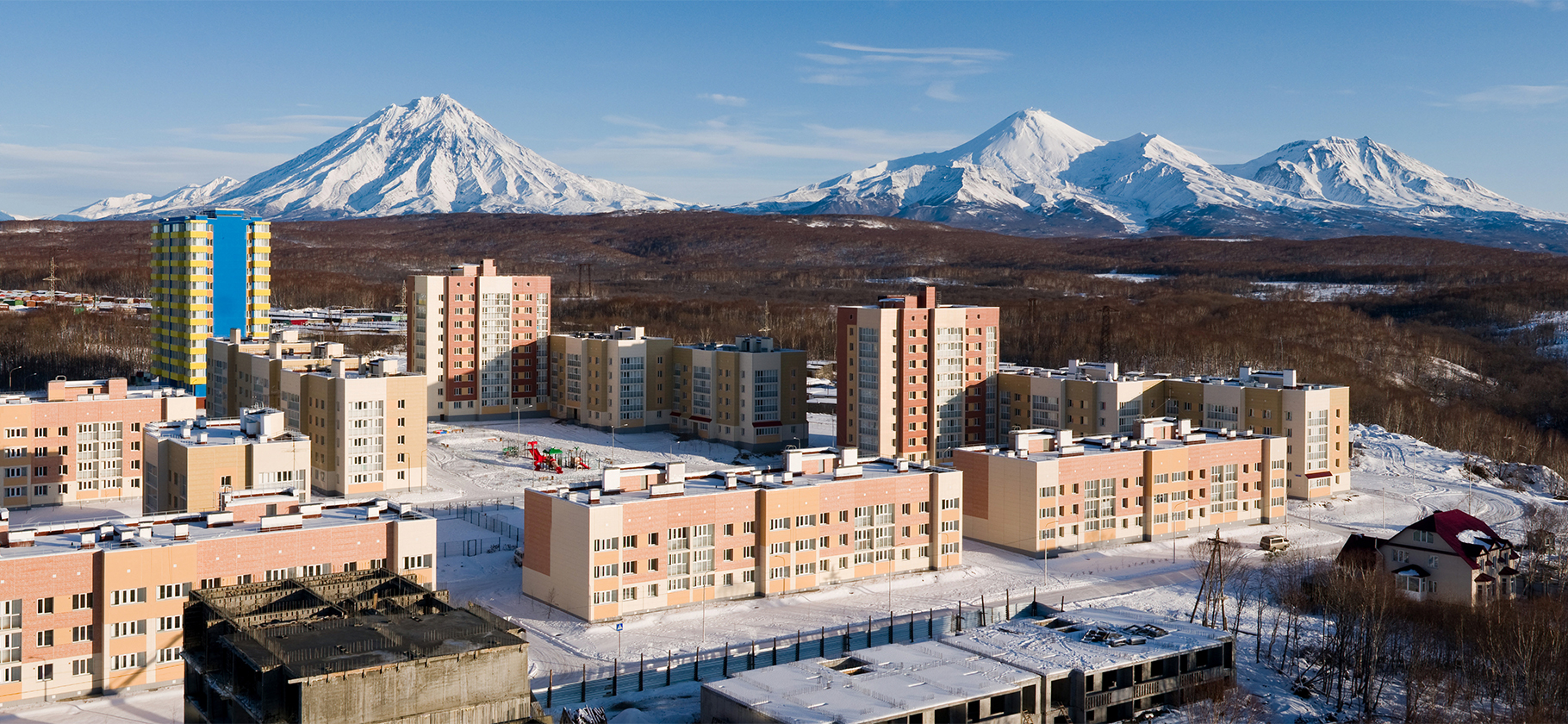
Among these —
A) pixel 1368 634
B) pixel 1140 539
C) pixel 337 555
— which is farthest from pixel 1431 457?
pixel 337 555

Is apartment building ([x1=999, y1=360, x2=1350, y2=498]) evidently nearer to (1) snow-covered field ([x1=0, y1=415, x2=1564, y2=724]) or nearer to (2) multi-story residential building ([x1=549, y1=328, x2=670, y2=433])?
(1) snow-covered field ([x1=0, y1=415, x2=1564, y2=724])

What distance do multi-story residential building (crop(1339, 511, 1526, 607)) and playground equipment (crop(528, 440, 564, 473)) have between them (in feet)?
120

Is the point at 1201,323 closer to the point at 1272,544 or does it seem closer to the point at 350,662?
the point at 1272,544

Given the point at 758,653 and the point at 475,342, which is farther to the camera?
the point at 475,342

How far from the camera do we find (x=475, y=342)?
257 ft

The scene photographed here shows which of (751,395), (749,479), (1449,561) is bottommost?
(1449,561)

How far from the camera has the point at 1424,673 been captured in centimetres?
3139

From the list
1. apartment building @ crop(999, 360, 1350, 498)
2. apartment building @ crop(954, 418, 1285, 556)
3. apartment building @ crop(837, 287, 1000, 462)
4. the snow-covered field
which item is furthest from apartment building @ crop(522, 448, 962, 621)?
apartment building @ crop(999, 360, 1350, 498)

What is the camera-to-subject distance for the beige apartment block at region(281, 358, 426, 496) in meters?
57.1

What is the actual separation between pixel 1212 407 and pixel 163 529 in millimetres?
46587

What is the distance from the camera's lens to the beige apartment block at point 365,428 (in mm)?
57094

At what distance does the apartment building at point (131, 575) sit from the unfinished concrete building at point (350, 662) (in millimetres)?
7908

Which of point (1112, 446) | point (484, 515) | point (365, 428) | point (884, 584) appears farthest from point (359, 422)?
point (1112, 446)

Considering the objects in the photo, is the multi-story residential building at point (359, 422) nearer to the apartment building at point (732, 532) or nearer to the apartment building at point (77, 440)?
the apartment building at point (77, 440)
